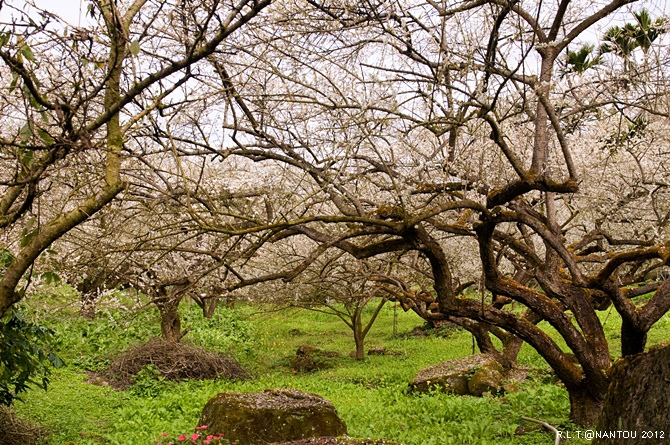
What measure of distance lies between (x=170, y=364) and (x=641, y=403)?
1022 centimetres

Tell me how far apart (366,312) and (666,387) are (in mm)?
21781

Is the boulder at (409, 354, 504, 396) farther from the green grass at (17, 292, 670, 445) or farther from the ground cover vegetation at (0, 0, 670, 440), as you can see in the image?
the ground cover vegetation at (0, 0, 670, 440)

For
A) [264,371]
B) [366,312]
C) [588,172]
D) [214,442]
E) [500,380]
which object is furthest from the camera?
[366,312]

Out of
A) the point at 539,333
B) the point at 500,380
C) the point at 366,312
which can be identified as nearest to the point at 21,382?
the point at 539,333

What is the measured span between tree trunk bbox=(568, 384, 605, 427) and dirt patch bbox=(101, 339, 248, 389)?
7.50 meters

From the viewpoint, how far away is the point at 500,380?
940cm

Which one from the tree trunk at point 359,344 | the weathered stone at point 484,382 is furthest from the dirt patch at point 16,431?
the tree trunk at point 359,344

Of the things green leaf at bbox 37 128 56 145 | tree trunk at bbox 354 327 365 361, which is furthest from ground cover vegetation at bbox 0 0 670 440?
tree trunk at bbox 354 327 365 361

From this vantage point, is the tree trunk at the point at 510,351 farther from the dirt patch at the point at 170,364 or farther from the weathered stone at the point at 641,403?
the weathered stone at the point at 641,403

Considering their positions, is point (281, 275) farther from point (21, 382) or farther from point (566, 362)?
point (566, 362)

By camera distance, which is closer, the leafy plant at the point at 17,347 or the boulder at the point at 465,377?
the leafy plant at the point at 17,347

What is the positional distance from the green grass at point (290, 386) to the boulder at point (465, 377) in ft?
1.49

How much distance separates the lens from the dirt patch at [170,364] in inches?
432

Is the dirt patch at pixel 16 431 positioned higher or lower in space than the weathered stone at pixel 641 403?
lower
